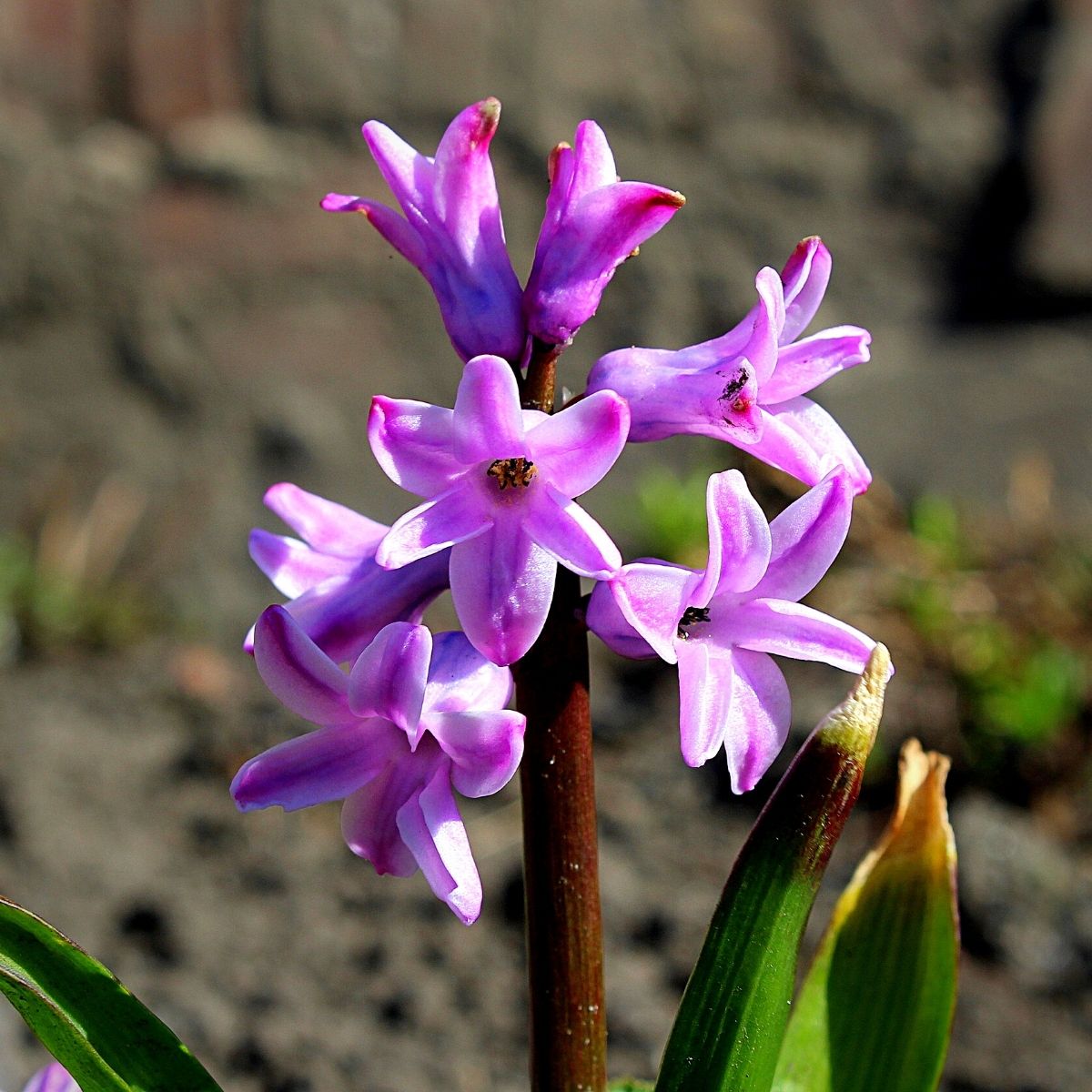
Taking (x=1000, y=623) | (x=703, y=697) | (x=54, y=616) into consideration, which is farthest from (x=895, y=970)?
(x=54, y=616)

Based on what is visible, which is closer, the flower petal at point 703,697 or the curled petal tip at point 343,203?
the flower petal at point 703,697

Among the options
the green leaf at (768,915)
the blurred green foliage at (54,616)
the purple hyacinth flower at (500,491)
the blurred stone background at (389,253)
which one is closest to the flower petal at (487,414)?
the purple hyacinth flower at (500,491)

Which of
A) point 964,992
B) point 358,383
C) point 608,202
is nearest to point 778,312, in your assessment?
point 608,202

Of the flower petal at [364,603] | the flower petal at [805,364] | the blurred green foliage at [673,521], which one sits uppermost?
the flower petal at [805,364]

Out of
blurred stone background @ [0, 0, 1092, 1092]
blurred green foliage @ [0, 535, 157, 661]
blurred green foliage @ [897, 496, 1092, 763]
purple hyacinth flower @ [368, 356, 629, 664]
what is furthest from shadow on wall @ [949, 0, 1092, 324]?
purple hyacinth flower @ [368, 356, 629, 664]

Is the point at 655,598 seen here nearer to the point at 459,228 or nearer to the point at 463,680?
the point at 463,680

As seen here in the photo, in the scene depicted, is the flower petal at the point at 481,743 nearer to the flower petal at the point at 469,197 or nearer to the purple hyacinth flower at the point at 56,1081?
the flower petal at the point at 469,197

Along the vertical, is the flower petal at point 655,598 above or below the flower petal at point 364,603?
above

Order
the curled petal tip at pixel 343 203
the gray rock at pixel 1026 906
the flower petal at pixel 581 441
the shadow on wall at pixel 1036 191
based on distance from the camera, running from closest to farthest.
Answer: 1. the flower petal at pixel 581 441
2. the curled petal tip at pixel 343 203
3. the gray rock at pixel 1026 906
4. the shadow on wall at pixel 1036 191
